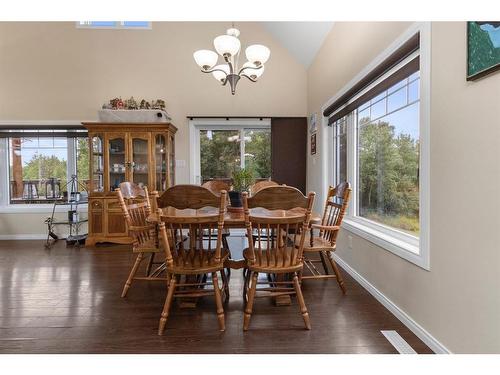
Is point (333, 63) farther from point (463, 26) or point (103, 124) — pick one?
point (103, 124)

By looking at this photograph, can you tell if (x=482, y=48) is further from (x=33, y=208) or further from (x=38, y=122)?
(x=33, y=208)

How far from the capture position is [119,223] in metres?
4.42

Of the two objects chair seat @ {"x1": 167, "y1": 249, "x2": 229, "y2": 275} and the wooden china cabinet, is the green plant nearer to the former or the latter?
chair seat @ {"x1": 167, "y1": 249, "x2": 229, "y2": 275}

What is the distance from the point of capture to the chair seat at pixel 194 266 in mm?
1890

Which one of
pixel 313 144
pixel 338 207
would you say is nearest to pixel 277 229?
pixel 338 207

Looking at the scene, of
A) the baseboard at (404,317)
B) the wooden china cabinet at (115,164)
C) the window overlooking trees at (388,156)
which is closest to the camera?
the baseboard at (404,317)

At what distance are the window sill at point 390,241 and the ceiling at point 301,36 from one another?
97.1 inches

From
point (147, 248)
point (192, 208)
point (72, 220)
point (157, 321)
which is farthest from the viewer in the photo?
point (72, 220)

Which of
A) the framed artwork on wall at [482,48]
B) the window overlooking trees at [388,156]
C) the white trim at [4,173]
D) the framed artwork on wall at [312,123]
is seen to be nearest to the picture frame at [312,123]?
the framed artwork on wall at [312,123]

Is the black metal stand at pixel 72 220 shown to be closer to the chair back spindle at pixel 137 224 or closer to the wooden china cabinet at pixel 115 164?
the wooden china cabinet at pixel 115 164

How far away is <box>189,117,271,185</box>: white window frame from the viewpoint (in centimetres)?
495

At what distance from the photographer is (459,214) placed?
4.92 feet

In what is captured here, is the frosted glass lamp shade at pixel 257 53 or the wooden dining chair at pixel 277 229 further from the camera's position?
the frosted glass lamp shade at pixel 257 53

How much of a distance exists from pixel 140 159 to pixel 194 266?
121 inches
